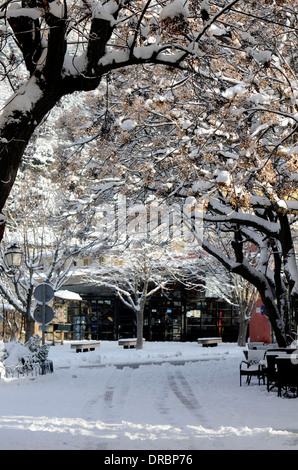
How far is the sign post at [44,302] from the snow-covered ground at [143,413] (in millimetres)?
1730

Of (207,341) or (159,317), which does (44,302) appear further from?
(159,317)

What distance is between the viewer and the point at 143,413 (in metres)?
11.0

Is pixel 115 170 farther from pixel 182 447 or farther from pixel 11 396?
pixel 182 447

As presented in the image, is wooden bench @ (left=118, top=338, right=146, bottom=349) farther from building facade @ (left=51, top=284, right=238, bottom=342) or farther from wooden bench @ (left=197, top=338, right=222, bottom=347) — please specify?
building facade @ (left=51, top=284, right=238, bottom=342)

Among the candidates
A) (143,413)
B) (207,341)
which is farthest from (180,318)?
(143,413)

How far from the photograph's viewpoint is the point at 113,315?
42938mm

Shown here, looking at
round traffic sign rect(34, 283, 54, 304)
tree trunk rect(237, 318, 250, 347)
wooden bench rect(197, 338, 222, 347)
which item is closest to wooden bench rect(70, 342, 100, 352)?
wooden bench rect(197, 338, 222, 347)

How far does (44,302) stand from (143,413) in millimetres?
7016

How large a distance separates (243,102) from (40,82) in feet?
16.4

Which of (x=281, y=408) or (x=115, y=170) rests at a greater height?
(x=115, y=170)

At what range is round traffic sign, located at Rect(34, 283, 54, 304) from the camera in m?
17.3

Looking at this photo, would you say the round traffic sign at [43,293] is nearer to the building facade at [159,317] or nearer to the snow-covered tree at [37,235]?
the snow-covered tree at [37,235]

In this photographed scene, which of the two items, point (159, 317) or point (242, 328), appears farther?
point (159, 317)
